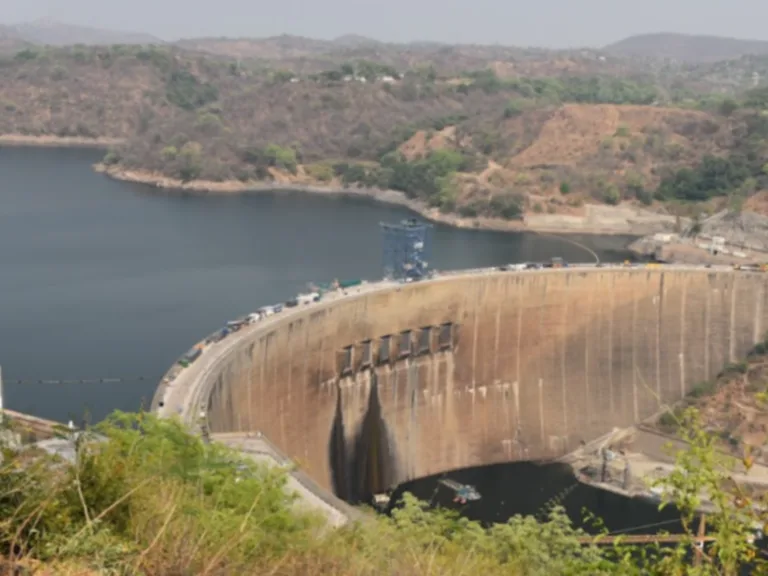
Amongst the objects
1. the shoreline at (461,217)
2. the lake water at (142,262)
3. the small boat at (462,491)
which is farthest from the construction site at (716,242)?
the small boat at (462,491)

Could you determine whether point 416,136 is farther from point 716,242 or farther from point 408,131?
point 716,242

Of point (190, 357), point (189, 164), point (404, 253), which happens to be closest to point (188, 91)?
point (189, 164)

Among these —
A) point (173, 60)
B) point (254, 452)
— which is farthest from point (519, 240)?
point (173, 60)

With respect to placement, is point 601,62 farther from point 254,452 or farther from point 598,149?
point 254,452

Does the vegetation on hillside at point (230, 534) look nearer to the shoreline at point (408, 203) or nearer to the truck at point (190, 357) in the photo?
the truck at point (190, 357)

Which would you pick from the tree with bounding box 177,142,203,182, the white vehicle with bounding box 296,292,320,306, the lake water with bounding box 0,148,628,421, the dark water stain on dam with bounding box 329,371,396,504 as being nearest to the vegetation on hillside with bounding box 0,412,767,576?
the lake water with bounding box 0,148,628,421

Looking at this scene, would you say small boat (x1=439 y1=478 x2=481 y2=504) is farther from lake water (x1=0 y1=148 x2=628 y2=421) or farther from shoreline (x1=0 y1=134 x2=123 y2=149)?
shoreline (x1=0 y1=134 x2=123 y2=149)
